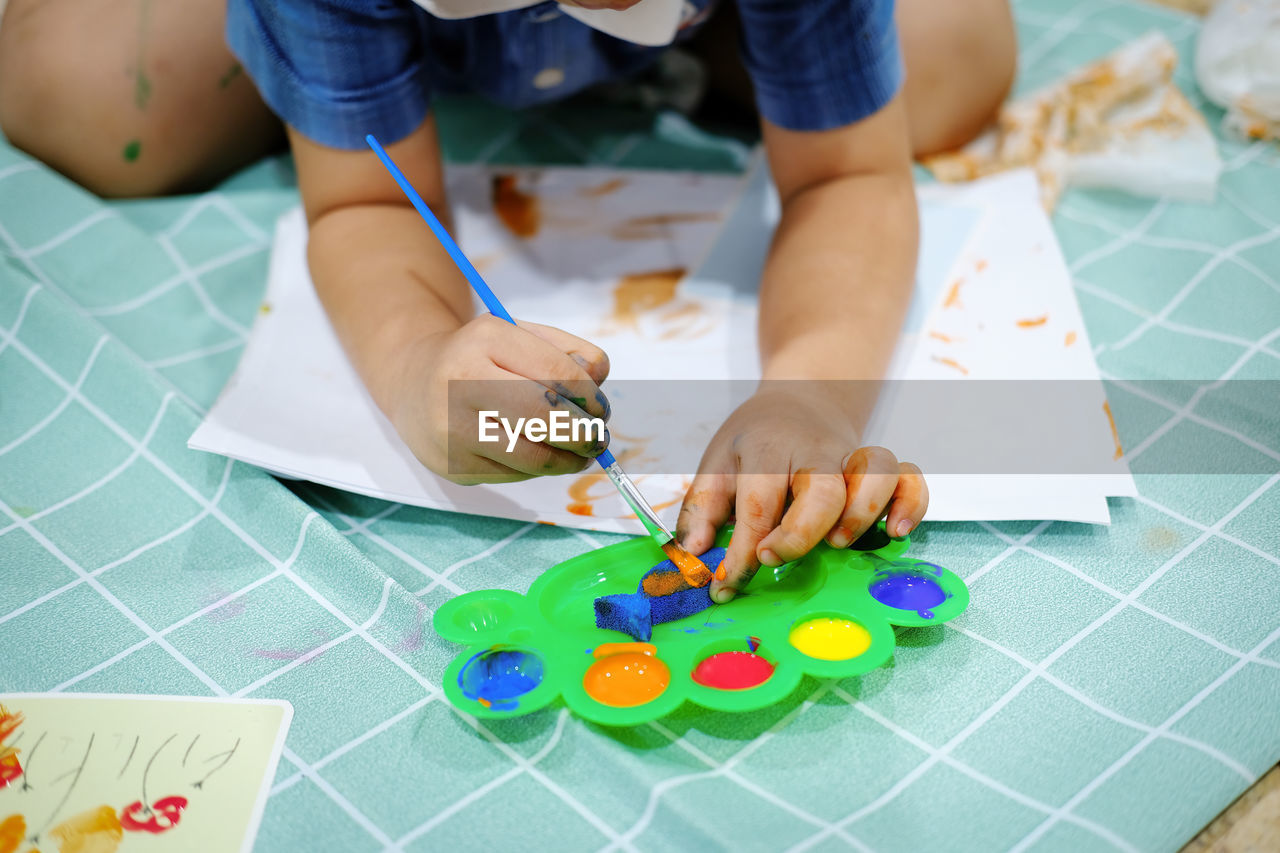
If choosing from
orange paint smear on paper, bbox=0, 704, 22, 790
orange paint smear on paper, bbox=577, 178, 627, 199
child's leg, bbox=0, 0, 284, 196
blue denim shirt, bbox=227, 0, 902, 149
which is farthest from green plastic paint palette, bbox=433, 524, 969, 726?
child's leg, bbox=0, 0, 284, 196

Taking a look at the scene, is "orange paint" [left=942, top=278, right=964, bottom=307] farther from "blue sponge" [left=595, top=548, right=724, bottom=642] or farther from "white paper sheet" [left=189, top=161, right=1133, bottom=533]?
"blue sponge" [left=595, top=548, right=724, bottom=642]

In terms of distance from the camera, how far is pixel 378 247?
27.5 inches

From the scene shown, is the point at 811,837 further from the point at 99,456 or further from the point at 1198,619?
the point at 99,456

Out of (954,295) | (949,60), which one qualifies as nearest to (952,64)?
(949,60)

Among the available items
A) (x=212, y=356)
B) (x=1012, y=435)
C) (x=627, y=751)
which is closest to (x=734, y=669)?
(x=627, y=751)

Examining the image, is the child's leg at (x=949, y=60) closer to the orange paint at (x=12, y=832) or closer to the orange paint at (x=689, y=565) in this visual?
the orange paint at (x=689, y=565)

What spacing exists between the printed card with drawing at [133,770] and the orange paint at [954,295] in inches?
20.7

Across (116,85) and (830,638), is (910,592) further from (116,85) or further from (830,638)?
(116,85)

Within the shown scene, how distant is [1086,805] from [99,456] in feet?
1.97

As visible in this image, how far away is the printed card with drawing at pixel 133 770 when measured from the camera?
1.54 ft

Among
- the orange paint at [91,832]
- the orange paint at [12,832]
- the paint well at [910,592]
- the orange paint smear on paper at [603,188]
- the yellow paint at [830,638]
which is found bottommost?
the orange paint at [12,832]

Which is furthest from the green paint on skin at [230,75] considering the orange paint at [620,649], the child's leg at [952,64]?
the orange paint at [620,649]

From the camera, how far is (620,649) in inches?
20.5

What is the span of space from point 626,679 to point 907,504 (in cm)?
17
